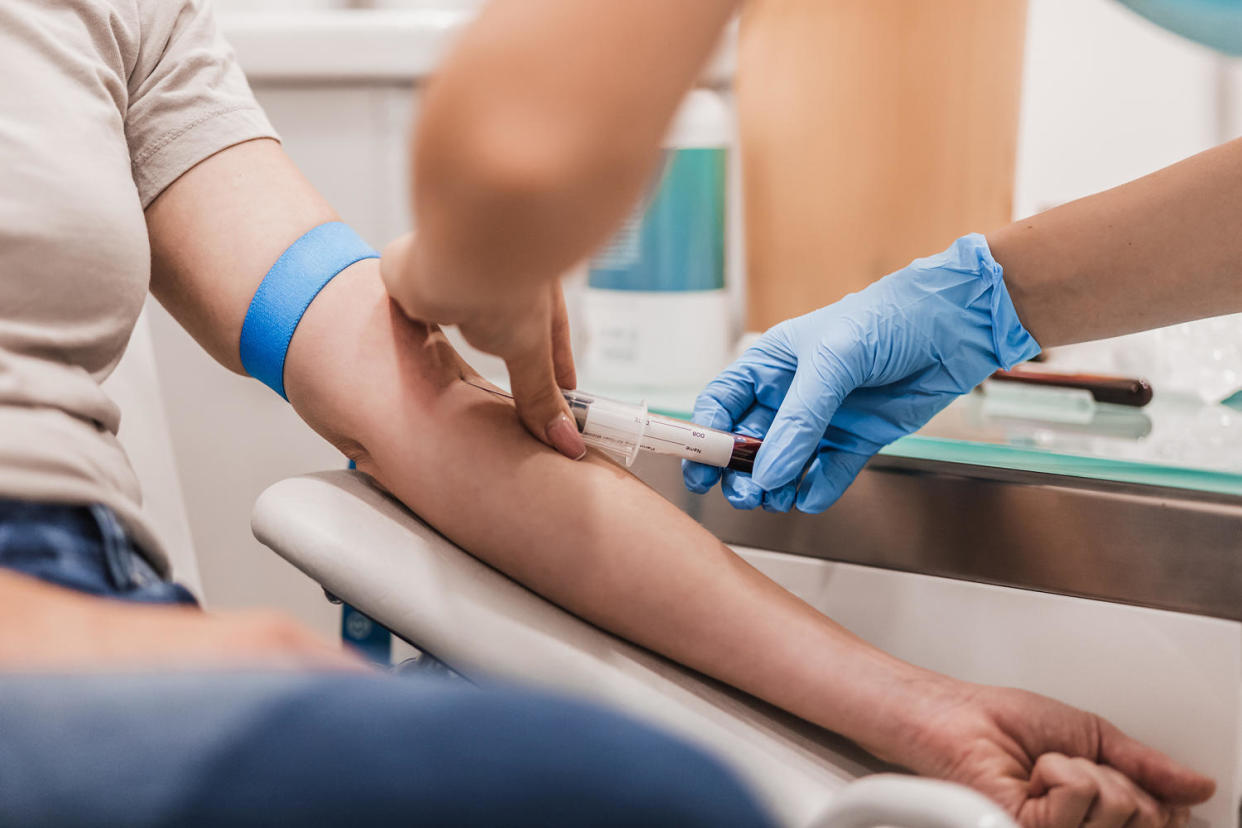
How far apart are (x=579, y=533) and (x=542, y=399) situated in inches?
4.1

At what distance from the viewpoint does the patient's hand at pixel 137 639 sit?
390mm

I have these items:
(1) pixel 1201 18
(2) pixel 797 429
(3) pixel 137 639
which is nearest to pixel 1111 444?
(2) pixel 797 429

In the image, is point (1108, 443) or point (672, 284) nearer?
point (1108, 443)

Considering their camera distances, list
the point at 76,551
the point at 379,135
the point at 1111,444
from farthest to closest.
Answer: the point at 379,135 → the point at 1111,444 → the point at 76,551

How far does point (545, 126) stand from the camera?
0.42 metres

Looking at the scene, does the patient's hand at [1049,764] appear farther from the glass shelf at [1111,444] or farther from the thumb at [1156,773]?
the glass shelf at [1111,444]

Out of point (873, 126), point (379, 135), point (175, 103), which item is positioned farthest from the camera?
point (379, 135)

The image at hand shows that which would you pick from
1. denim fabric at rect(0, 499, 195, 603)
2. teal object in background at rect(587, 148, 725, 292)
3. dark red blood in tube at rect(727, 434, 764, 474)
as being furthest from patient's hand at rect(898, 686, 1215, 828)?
teal object in background at rect(587, 148, 725, 292)

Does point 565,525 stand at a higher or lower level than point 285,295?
lower

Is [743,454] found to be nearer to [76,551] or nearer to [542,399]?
[542,399]

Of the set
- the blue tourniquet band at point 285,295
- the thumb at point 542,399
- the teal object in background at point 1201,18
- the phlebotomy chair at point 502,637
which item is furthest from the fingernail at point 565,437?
the teal object in background at point 1201,18

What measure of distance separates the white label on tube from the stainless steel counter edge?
0.14 metres

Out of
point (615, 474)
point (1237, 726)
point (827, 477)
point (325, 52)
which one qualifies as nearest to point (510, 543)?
point (615, 474)

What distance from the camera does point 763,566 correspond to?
36.0 inches
